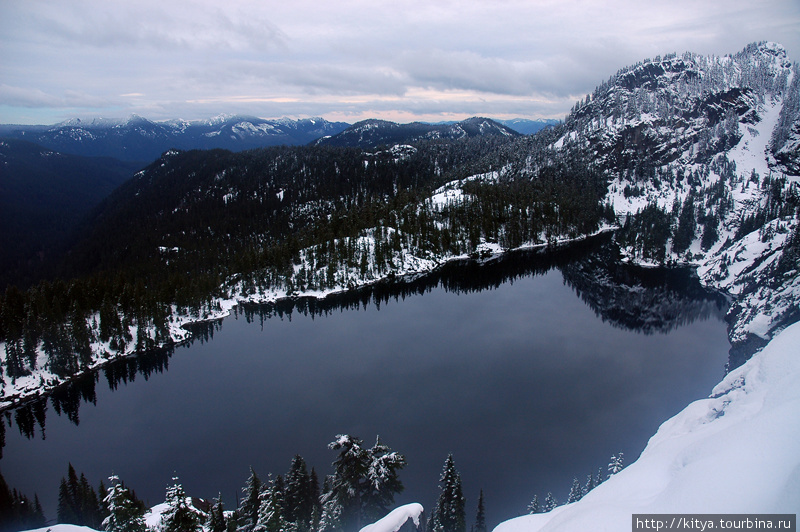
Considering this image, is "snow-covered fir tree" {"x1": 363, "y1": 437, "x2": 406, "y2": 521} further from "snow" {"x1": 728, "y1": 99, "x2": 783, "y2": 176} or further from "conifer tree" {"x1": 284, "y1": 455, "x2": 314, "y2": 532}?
"snow" {"x1": 728, "y1": 99, "x2": 783, "y2": 176}

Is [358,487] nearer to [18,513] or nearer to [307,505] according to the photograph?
[307,505]

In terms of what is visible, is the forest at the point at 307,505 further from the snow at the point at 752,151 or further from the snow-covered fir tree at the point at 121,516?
the snow at the point at 752,151

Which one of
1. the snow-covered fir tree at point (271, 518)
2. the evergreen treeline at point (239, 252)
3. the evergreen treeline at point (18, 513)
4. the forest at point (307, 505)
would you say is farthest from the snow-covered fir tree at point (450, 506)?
the evergreen treeline at point (239, 252)

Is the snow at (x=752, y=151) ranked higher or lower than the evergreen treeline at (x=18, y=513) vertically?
higher

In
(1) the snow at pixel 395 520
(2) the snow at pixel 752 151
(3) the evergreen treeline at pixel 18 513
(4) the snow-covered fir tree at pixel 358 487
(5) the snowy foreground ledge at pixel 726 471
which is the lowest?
(3) the evergreen treeline at pixel 18 513

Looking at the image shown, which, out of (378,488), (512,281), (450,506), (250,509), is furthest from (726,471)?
(512,281)

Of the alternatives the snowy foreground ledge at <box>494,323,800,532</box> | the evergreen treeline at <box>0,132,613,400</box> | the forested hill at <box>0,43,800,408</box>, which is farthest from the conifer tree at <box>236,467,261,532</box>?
the evergreen treeline at <box>0,132,613,400</box>
